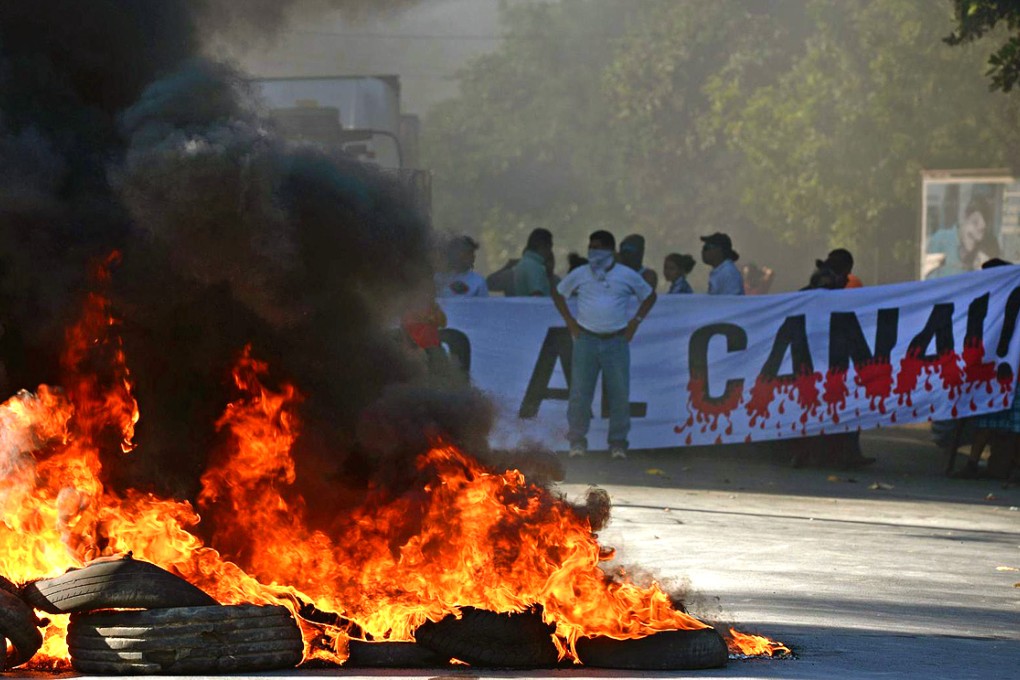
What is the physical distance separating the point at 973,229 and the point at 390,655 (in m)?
22.4

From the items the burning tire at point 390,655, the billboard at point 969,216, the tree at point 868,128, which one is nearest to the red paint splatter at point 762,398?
the burning tire at point 390,655

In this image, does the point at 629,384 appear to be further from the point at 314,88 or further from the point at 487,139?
the point at 487,139

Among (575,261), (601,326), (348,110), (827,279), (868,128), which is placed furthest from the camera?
(868,128)

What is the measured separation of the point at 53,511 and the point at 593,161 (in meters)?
60.9

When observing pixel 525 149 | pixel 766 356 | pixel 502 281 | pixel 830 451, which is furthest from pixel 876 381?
pixel 525 149

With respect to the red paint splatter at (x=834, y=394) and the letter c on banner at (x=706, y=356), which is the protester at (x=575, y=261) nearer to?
the letter c on banner at (x=706, y=356)

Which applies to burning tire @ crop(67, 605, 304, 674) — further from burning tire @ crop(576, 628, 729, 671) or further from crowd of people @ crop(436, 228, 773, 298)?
crowd of people @ crop(436, 228, 773, 298)

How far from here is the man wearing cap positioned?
1538 cm

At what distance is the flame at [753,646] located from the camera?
647cm

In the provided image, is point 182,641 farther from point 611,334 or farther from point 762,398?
point 762,398

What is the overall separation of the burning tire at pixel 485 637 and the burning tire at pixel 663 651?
250 mm

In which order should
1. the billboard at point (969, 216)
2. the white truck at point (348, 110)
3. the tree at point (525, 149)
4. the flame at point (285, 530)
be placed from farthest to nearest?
the tree at point (525, 149), the billboard at point (969, 216), the white truck at point (348, 110), the flame at point (285, 530)

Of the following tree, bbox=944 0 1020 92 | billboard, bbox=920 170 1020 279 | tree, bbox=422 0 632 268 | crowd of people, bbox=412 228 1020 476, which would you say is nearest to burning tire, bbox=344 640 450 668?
crowd of people, bbox=412 228 1020 476

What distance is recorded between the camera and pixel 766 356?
48.4 ft
